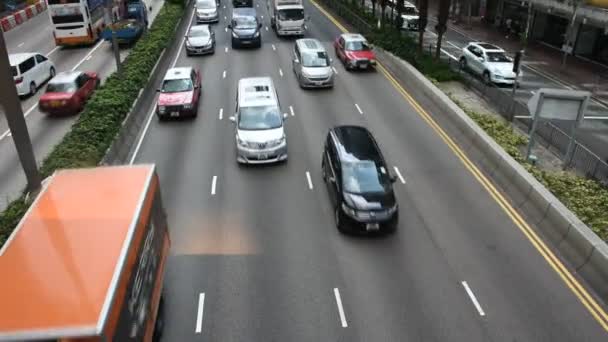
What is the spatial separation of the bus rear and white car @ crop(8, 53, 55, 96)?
706 cm

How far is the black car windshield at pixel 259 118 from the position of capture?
1938 cm

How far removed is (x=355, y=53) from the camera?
102 ft

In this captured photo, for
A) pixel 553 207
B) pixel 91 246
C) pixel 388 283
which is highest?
pixel 91 246

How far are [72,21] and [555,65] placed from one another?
3807 centimetres

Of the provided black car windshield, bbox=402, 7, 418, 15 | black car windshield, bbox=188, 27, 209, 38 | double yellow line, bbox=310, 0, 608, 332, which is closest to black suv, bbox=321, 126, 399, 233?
double yellow line, bbox=310, 0, 608, 332

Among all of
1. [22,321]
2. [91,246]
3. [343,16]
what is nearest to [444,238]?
[91,246]

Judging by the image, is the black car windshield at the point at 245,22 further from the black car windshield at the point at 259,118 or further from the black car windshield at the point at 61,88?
the black car windshield at the point at 259,118

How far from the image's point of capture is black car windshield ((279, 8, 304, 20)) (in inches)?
1517

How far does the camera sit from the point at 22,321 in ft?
22.6

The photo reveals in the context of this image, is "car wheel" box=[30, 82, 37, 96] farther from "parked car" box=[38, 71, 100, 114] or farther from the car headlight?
the car headlight

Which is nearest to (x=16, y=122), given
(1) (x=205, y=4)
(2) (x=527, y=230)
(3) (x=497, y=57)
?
(2) (x=527, y=230)

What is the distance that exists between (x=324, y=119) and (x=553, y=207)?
1206 cm

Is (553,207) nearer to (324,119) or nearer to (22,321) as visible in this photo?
(324,119)

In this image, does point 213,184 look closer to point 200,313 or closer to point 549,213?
point 200,313
